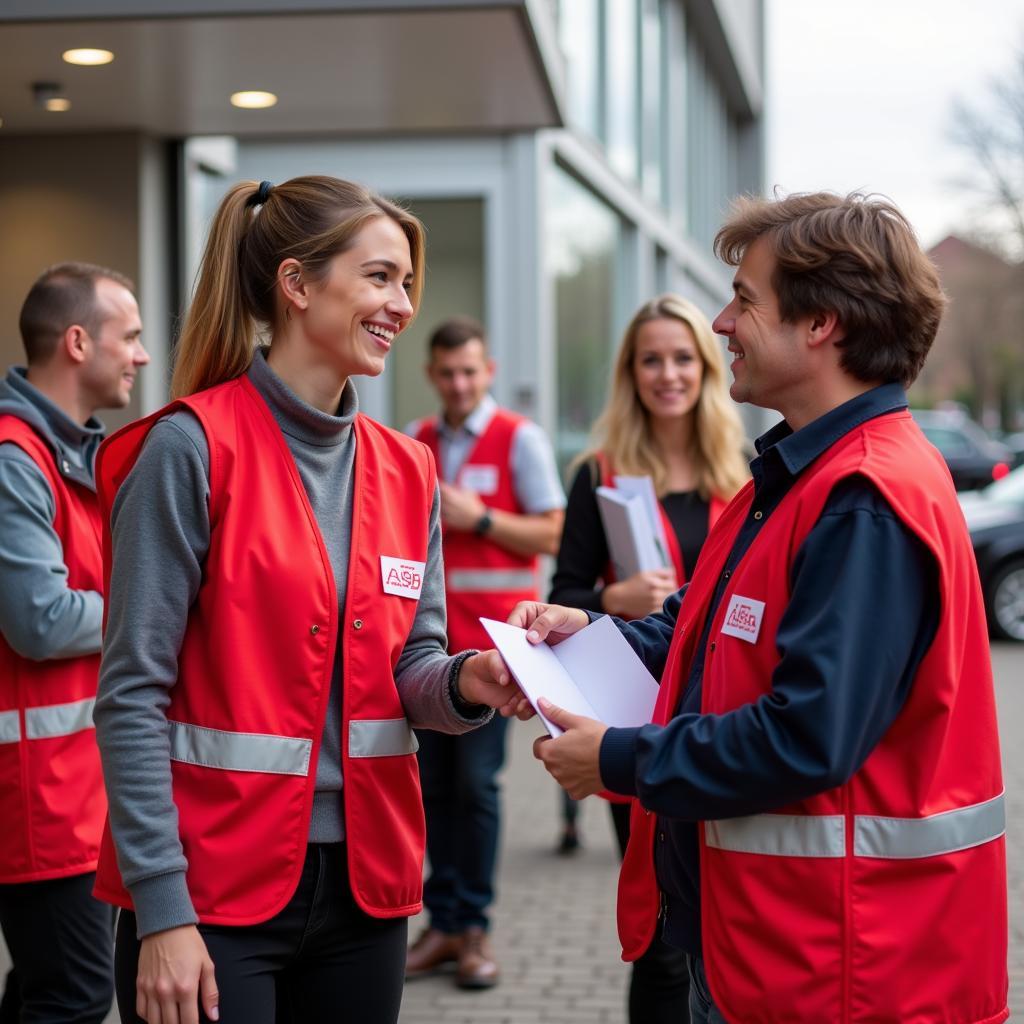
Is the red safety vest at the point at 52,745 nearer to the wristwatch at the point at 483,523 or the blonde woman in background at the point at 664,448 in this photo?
the blonde woman in background at the point at 664,448

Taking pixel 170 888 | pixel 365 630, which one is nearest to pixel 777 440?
pixel 365 630

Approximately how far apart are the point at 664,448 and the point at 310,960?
243 centimetres

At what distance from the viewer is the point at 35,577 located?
3.16 meters

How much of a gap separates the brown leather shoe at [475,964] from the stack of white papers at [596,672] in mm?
2681

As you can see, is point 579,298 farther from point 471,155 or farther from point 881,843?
point 881,843

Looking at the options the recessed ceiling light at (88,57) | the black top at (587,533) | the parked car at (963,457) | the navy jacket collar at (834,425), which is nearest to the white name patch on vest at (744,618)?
the navy jacket collar at (834,425)

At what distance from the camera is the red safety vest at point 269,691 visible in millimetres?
2305

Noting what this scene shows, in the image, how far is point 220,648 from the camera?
7.57 ft

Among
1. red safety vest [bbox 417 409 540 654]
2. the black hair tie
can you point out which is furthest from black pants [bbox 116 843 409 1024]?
red safety vest [bbox 417 409 540 654]

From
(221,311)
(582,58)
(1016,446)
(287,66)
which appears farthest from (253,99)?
(1016,446)

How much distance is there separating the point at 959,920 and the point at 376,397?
8448mm

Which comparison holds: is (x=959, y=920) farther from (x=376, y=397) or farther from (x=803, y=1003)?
(x=376, y=397)

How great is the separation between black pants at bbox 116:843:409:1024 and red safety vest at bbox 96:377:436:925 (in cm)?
4

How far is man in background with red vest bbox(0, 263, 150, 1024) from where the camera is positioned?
3160mm
